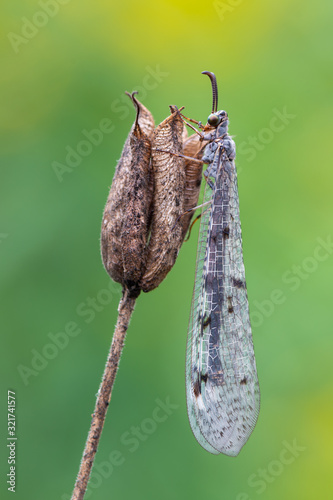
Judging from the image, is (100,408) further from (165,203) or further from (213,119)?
(213,119)

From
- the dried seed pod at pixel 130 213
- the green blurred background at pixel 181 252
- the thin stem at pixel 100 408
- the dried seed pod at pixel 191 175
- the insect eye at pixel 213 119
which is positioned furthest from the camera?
the green blurred background at pixel 181 252

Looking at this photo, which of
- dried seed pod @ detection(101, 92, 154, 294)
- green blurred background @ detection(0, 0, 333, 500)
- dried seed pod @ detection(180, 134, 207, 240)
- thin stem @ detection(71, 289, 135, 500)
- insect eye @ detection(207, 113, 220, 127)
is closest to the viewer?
thin stem @ detection(71, 289, 135, 500)

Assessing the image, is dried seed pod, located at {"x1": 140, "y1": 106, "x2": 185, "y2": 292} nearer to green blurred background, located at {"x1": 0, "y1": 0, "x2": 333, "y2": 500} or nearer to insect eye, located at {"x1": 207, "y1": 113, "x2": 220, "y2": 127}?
insect eye, located at {"x1": 207, "y1": 113, "x2": 220, "y2": 127}

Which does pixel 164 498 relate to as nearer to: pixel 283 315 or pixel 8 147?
pixel 283 315

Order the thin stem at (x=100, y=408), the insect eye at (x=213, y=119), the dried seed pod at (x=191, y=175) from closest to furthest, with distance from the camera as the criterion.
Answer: the thin stem at (x=100, y=408) → the dried seed pod at (x=191, y=175) → the insect eye at (x=213, y=119)

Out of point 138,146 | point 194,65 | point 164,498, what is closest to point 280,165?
point 194,65

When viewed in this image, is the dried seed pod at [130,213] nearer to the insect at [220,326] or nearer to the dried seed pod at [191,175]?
the dried seed pod at [191,175]

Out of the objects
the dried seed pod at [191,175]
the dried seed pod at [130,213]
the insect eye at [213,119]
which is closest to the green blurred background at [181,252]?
the insect eye at [213,119]

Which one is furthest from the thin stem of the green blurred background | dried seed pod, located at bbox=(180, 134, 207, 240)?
the green blurred background
